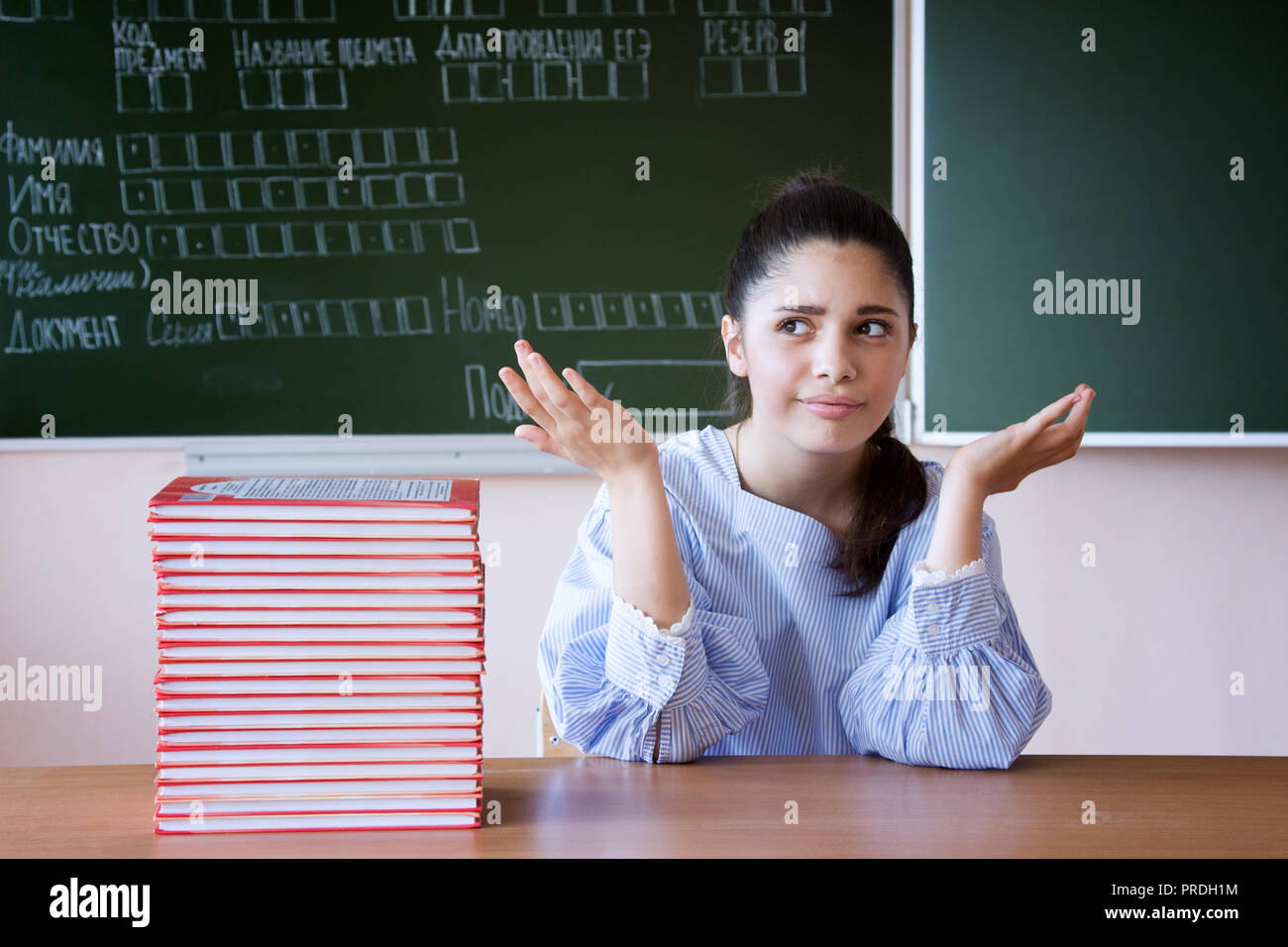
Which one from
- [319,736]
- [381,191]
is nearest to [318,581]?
[319,736]

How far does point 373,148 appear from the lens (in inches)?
110

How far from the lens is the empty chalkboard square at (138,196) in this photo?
9.10 feet

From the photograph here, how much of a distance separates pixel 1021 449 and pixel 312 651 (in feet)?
2.48

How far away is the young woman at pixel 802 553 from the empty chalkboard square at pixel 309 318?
152 centimetres

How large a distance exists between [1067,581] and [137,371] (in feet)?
7.88

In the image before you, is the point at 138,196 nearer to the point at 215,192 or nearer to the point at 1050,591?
the point at 215,192

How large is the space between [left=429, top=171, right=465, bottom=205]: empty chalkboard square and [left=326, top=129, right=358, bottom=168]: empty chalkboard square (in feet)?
0.69

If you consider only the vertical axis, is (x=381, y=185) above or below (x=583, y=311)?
above

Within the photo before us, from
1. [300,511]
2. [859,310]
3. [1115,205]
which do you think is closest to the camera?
[300,511]

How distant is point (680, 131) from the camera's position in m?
2.80

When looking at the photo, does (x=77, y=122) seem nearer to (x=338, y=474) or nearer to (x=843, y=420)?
(x=338, y=474)

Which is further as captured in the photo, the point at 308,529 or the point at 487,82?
the point at 487,82

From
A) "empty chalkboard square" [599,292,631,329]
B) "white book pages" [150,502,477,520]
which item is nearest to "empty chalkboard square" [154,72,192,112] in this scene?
"empty chalkboard square" [599,292,631,329]
